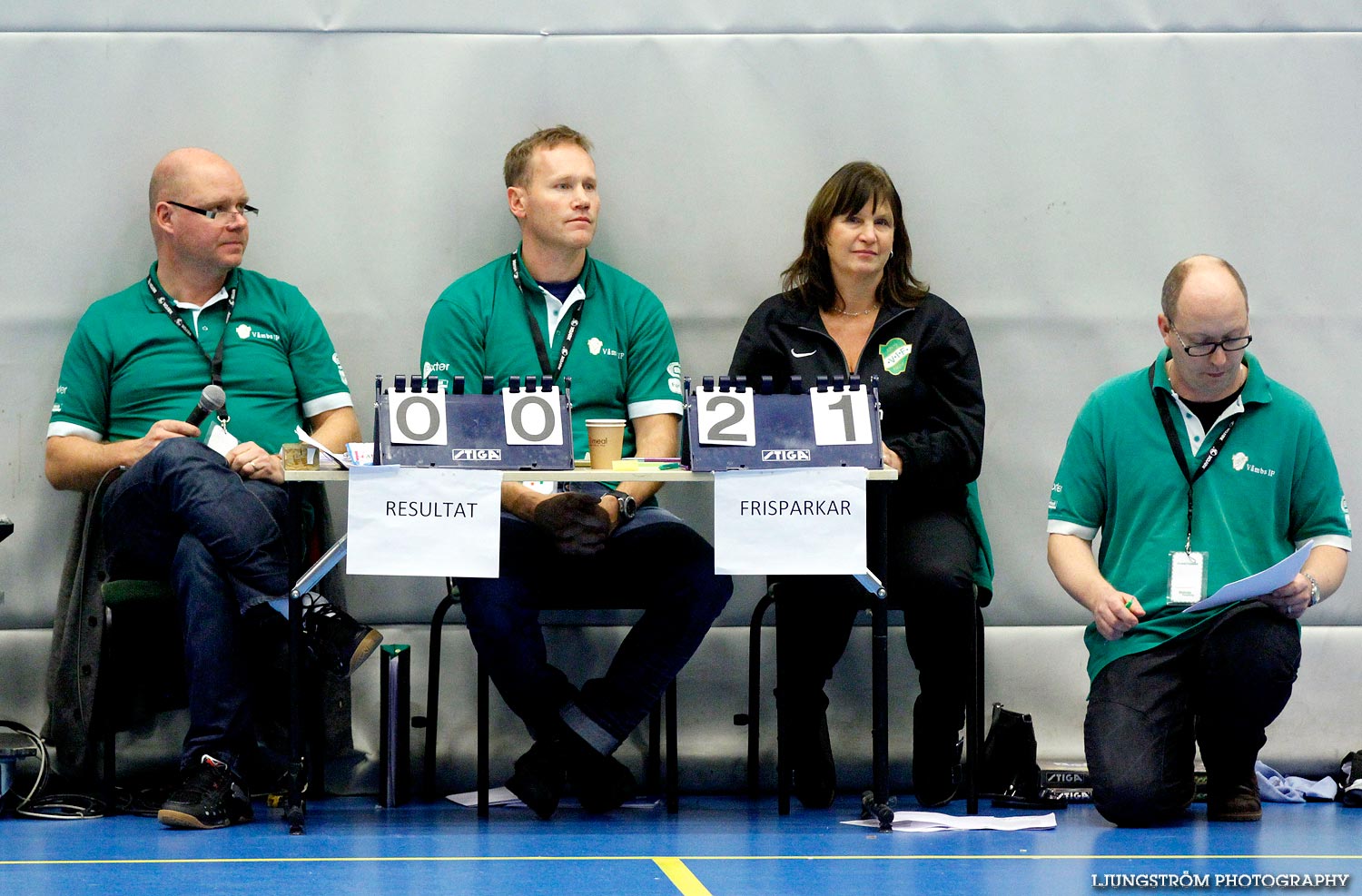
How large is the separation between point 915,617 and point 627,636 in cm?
77

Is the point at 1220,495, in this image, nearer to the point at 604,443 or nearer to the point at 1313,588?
the point at 1313,588

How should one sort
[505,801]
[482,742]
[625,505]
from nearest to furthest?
[625,505] → [482,742] → [505,801]

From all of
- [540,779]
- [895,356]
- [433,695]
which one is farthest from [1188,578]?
[433,695]

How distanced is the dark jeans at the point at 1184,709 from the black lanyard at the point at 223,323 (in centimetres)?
252

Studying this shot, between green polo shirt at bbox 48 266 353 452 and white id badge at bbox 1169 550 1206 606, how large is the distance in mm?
2343

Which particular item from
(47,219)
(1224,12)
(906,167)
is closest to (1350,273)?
(1224,12)

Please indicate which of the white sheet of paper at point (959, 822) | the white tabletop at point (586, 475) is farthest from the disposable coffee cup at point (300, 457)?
the white sheet of paper at point (959, 822)

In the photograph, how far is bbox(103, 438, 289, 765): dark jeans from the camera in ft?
11.7

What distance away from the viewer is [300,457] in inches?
133

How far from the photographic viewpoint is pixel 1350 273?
4.52 metres

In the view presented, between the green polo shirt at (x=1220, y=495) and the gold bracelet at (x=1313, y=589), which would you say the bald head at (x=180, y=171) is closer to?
the green polo shirt at (x=1220, y=495)

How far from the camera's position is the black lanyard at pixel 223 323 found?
411 centimetres

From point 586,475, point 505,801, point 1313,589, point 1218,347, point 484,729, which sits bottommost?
point 505,801

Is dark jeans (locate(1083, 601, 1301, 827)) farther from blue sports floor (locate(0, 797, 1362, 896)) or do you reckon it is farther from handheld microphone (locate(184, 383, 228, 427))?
handheld microphone (locate(184, 383, 228, 427))
